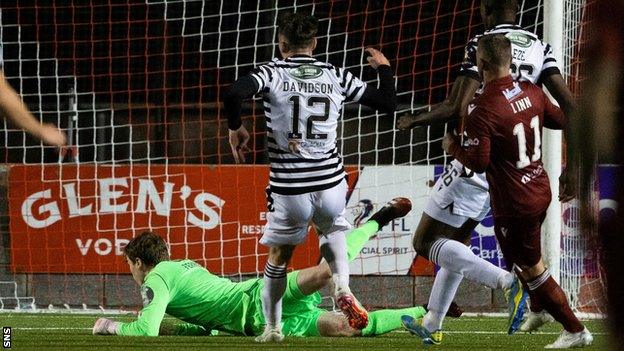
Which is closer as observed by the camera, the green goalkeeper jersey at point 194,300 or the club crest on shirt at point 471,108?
the club crest on shirt at point 471,108

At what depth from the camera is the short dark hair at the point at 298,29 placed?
6504 mm

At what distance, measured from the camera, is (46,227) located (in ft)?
34.3

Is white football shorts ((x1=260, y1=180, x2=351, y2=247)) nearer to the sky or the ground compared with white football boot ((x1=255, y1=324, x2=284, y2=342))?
nearer to the sky

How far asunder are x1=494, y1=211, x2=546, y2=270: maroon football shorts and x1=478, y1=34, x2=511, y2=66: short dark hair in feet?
2.51

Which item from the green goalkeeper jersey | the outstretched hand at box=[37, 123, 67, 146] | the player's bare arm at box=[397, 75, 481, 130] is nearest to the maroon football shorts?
the player's bare arm at box=[397, 75, 481, 130]

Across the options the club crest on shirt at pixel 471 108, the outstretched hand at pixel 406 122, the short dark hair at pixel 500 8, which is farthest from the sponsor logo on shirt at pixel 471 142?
the short dark hair at pixel 500 8

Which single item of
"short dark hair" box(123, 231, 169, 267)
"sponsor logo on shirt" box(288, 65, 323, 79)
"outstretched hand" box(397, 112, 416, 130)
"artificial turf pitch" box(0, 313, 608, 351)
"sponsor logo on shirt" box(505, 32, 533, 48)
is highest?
"sponsor logo on shirt" box(505, 32, 533, 48)

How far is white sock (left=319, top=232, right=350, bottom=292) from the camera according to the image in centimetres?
638

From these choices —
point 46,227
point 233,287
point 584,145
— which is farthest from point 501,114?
point 46,227

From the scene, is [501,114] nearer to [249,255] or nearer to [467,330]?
[467,330]

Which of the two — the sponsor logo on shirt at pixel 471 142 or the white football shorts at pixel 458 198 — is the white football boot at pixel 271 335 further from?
the sponsor logo on shirt at pixel 471 142

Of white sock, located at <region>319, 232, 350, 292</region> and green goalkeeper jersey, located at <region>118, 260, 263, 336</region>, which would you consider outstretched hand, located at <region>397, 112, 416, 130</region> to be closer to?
white sock, located at <region>319, 232, 350, 292</region>

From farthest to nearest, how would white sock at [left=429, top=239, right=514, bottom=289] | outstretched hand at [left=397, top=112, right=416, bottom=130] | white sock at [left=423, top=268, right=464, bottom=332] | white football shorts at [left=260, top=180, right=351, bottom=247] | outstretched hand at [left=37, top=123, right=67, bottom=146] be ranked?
white sock at [left=423, top=268, right=464, bottom=332]
white sock at [left=429, top=239, right=514, bottom=289]
white football shorts at [left=260, top=180, right=351, bottom=247]
outstretched hand at [left=397, top=112, right=416, bottom=130]
outstretched hand at [left=37, top=123, right=67, bottom=146]

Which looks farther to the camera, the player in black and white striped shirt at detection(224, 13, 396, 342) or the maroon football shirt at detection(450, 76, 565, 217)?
the player in black and white striped shirt at detection(224, 13, 396, 342)
